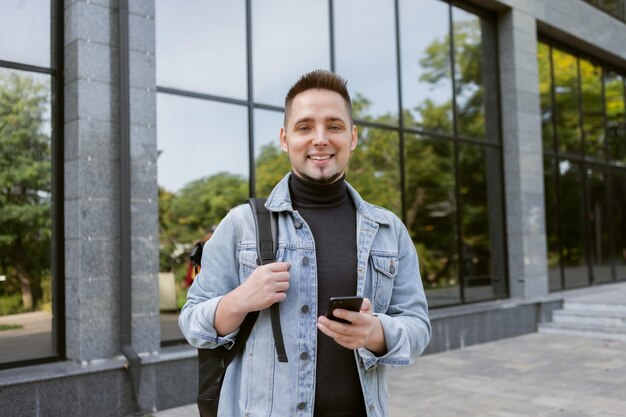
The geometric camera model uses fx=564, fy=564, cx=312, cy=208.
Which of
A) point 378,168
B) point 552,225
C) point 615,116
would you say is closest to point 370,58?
point 378,168

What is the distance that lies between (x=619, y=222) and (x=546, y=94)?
483 centimetres

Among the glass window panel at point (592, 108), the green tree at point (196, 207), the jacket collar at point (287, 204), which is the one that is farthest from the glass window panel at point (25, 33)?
the glass window panel at point (592, 108)

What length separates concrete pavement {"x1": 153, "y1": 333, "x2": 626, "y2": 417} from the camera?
579cm

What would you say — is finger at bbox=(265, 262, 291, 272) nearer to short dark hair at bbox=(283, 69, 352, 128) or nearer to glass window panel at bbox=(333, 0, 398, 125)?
short dark hair at bbox=(283, 69, 352, 128)

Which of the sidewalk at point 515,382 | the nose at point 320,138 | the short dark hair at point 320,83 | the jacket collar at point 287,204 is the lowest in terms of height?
the sidewalk at point 515,382

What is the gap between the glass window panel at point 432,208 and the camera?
11822 millimetres

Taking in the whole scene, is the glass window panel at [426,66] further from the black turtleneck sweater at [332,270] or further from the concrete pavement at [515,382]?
the black turtleneck sweater at [332,270]

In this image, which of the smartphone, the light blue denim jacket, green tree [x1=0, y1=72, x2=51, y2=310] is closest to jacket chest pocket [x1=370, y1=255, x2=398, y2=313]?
the light blue denim jacket

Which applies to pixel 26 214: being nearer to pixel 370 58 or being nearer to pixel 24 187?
pixel 24 187

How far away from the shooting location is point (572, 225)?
13.8 m

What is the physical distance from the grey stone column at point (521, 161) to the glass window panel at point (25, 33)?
8.67 meters

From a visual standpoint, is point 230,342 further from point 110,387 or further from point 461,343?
point 461,343

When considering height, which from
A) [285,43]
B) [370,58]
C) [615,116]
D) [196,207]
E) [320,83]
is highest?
[370,58]

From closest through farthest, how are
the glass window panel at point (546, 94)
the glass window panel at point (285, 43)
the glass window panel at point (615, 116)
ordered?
the glass window panel at point (285, 43) < the glass window panel at point (546, 94) < the glass window panel at point (615, 116)
